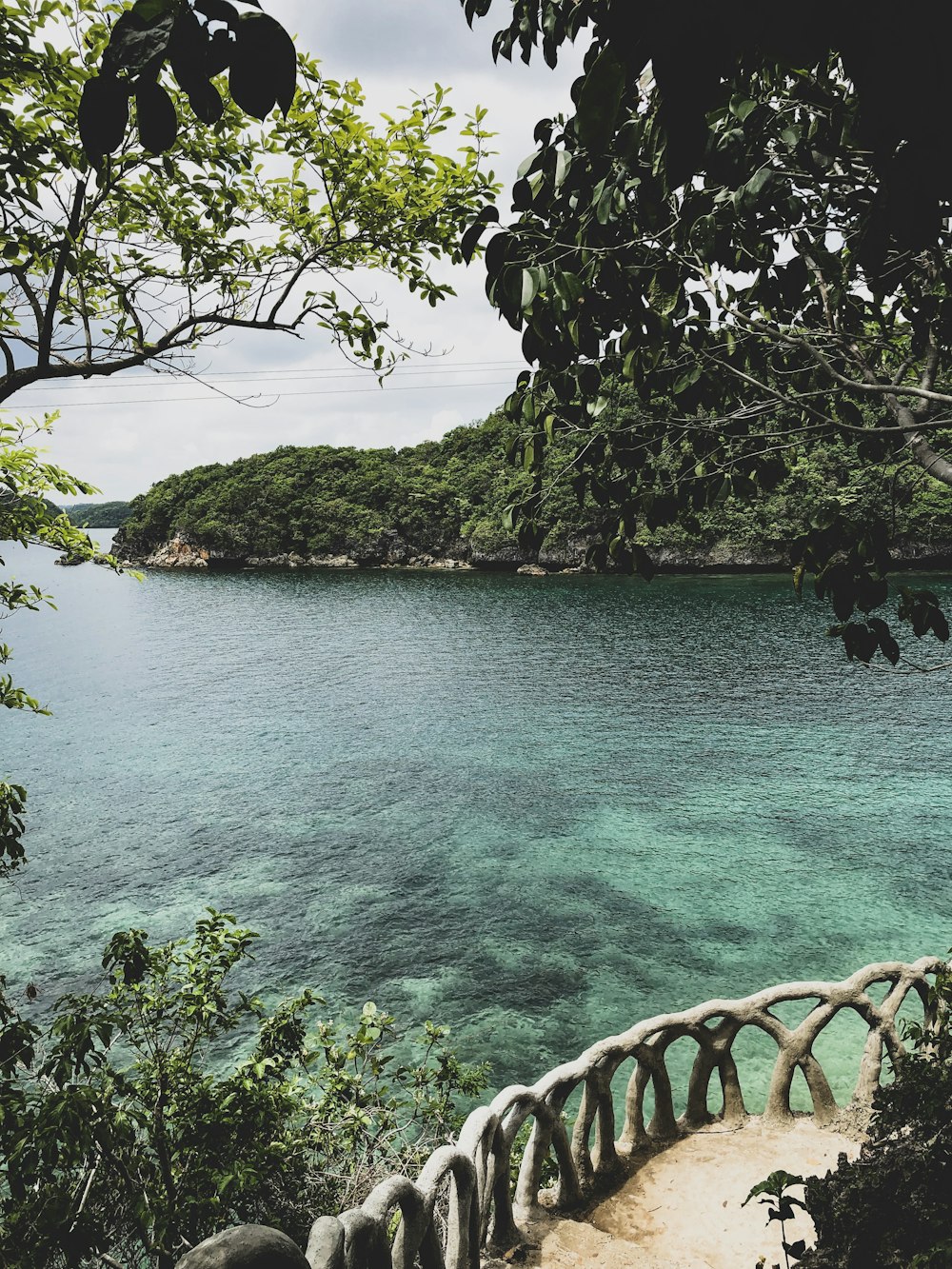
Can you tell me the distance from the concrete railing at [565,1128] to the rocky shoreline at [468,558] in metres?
39.7

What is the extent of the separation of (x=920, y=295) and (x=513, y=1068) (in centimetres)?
967

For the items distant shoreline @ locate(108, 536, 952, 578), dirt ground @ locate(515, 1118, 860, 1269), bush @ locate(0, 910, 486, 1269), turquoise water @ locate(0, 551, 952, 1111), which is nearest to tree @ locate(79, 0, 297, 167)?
bush @ locate(0, 910, 486, 1269)

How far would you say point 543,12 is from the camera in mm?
2445

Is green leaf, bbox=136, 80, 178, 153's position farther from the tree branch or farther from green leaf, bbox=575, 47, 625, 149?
the tree branch

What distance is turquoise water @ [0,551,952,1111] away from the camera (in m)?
12.2

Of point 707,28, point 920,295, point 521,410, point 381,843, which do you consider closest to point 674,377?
point 521,410

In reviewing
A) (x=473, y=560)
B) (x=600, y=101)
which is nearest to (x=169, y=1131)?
(x=600, y=101)

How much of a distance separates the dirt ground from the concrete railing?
6.9 inches

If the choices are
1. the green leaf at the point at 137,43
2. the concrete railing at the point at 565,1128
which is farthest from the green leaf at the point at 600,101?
the concrete railing at the point at 565,1128

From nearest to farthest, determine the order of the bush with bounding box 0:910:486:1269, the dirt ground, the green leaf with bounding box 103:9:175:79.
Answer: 1. the green leaf with bounding box 103:9:175:79
2. the bush with bounding box 0:910:486:1269
3. the dirt ground

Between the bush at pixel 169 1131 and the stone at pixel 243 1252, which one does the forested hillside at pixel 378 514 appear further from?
the stone at pixel 243 1252

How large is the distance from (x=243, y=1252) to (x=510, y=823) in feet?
51.2

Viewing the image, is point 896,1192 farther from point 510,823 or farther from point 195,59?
point 510,823

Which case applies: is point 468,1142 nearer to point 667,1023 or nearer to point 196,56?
point 667,1023
